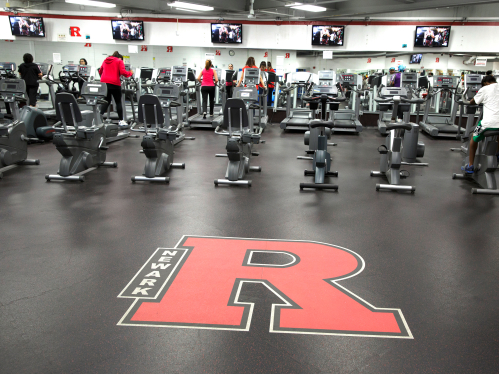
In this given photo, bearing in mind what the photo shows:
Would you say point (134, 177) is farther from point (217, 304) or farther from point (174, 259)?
point (217, 304)

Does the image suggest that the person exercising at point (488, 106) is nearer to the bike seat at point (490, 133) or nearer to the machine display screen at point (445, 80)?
the bike seat at point (490, 133)

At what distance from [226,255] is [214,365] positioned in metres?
1.30

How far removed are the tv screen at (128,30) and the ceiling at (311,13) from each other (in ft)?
A: 1.56

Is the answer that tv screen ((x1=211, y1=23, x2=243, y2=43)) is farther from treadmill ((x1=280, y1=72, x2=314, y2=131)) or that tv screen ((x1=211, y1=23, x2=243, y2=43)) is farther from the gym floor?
the gym floor

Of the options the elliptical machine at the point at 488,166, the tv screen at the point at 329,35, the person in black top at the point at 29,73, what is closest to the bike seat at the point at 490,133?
the elliptical machine at the point at 488,166

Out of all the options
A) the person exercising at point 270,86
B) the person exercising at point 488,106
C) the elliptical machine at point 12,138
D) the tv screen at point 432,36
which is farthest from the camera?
the tv screen at point 432,36

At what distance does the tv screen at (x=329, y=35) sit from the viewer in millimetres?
12633

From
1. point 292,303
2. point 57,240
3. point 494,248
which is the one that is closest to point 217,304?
point 292,303

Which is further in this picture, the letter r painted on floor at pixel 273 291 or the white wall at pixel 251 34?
the white wall at pixel 251 34

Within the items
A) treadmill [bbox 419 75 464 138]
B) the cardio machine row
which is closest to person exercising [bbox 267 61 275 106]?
treadmill [bbox 419 75 464 138]

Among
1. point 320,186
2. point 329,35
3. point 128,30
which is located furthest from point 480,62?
point 128,30

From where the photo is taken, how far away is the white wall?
41.1ft

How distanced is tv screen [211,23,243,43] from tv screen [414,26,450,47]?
18.7ft

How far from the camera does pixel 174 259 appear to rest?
10.3ft
